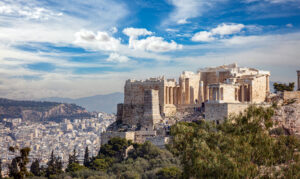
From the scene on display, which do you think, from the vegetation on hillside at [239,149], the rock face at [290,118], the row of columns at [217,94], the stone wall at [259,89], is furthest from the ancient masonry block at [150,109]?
the vegetation on hillside at [239,149]

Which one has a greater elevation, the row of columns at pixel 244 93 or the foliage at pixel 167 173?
the row of columns at pixel 244 93

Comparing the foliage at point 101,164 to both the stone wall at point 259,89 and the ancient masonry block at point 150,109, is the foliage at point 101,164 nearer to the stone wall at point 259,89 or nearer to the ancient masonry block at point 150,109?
the ancient masonry block at point 150,109

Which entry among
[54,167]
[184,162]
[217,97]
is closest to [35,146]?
[54,167]

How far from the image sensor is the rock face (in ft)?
128

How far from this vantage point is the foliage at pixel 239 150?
70.2ft

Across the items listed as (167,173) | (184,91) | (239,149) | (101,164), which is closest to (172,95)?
(184,91)

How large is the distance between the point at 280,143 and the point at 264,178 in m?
2.89

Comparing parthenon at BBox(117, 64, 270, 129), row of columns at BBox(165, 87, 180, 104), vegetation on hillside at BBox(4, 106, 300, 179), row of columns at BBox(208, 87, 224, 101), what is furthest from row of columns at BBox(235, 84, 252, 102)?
vegetation on hillside at BBox(4, 106, 300, 179)

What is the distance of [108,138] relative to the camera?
48375 millimetres

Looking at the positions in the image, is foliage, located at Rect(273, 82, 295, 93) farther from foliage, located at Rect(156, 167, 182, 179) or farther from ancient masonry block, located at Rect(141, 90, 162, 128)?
foliage, located at Rect(156, 167, 182, 179)

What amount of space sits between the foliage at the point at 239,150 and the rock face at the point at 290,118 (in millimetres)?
15831

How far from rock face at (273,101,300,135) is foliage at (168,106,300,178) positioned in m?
15.8

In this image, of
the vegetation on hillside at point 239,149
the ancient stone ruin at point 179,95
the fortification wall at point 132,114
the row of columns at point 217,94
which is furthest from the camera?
the fortification wall at point 132,114

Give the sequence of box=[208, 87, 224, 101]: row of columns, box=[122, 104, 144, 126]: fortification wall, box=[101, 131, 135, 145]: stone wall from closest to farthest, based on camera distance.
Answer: box=[208, 87, 224, 101]: row of columns, box=[101, 131, 135, 145]: stone wall, box=[122, 104, 144, 126]: fortification wall
